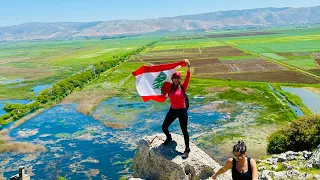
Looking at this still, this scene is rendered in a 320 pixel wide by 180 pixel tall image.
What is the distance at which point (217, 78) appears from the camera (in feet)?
250

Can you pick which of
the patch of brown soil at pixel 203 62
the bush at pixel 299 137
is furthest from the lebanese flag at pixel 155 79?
the patch of brown soil at pixel 203 62

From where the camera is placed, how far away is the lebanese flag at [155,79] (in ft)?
42.8

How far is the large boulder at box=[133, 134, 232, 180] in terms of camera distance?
12.1 metres

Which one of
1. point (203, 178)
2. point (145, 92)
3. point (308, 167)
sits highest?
point (145, 92)

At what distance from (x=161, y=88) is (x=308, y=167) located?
9.53 meters

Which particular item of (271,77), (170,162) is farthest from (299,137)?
(271,77)

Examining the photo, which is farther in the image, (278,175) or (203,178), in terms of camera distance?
(278,175)

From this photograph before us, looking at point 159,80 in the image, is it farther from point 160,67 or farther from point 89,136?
point 89,136

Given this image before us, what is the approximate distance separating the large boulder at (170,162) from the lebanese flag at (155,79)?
178cm

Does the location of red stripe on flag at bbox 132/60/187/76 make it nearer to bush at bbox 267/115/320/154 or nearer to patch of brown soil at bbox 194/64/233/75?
bush at bbox 267/115/320/154

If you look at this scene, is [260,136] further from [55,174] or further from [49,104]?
[49,104]

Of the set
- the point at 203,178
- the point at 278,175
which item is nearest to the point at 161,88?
the point at 203,178

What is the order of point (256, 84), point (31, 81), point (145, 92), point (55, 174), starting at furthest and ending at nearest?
point (31, 81) < point (256, 84) < point (55, 174) < point (145, 92)

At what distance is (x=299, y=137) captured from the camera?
27672mm
